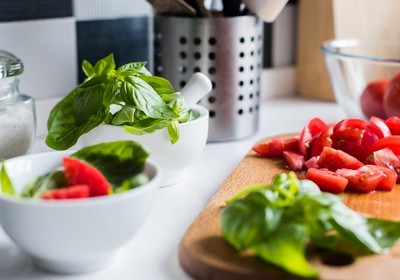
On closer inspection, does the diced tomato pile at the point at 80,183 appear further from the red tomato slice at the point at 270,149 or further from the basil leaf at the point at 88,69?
the red tomato slice at the point at 270,149

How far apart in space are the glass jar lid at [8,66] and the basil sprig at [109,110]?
0.08 metres

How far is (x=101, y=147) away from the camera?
80 cm

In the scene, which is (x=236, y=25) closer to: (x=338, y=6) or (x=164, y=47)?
(x=164, y=47)

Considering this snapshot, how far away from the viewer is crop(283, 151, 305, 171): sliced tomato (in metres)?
1.10

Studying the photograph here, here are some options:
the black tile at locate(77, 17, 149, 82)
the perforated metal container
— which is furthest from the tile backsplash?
the perforated metal container

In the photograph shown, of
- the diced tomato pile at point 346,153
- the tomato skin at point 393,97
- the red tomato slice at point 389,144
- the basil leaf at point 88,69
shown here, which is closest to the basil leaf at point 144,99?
the basil leaf at point 88,69

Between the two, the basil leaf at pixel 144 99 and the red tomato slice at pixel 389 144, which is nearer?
the basil leaf at pixel 144 99

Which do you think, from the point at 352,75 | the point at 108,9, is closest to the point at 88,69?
the point at 108,9

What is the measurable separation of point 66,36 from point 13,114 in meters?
0.33

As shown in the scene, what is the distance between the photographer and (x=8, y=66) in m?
0.99

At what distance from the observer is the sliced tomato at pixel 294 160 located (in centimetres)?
110

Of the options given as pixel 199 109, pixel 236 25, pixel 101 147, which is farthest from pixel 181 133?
pixel 236 25

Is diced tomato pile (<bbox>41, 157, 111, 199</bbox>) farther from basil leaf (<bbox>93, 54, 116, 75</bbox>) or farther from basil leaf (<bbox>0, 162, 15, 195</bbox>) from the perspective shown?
basil leaf (<bbox>93, 54, 116, 75</bbox>)

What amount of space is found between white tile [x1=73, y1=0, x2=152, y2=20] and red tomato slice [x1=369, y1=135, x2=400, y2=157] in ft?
1.84
